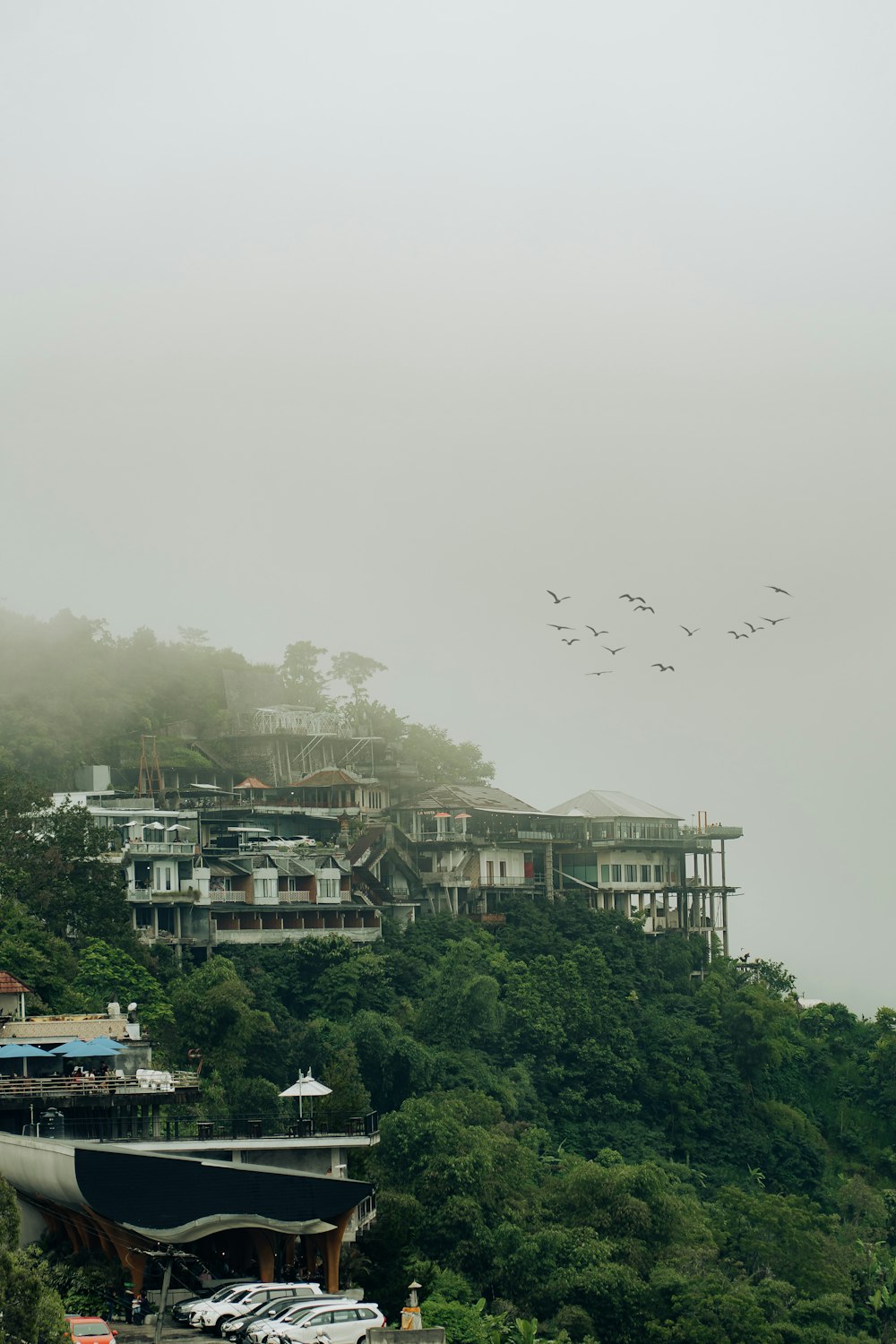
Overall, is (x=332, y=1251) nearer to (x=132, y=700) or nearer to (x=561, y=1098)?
(x=561, y=1098)

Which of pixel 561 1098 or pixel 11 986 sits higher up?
pixel 11 986

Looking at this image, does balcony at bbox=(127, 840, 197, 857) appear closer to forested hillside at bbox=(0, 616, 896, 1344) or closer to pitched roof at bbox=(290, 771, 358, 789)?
forested hillside at bbox=(0, 616, 896, 1344)

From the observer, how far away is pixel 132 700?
80.4 meters

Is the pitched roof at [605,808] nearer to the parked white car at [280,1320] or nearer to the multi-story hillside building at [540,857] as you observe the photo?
the multi-story hillside building at [540,857]

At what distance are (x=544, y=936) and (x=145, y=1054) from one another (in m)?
22.6

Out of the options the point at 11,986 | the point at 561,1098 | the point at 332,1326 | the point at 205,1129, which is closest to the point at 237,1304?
the point at 332,1326

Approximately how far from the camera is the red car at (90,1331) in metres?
27.3

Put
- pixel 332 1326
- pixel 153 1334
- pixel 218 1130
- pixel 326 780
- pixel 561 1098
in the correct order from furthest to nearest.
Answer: pixel 326 780, pixel 561 1098, pixel 218 1130, pixel 153 1334, pixel 332 1326

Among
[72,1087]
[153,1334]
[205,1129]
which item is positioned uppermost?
[72,1087]

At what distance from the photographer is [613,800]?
7394cm

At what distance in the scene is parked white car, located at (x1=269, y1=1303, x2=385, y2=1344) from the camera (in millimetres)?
27469


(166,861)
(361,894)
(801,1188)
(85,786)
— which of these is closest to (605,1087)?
(801,1188)

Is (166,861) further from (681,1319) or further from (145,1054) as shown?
(681,1319)

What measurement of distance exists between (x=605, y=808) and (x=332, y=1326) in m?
45.7
